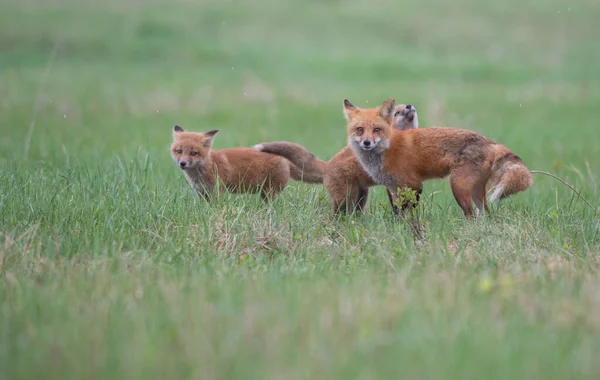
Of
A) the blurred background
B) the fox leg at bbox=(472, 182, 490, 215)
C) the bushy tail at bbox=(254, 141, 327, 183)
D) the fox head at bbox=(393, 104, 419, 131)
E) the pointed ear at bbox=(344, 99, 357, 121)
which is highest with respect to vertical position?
the pointed ear at bbox=(344, 99, 357, 121)

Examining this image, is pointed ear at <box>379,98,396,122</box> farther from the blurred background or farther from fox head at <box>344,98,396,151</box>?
the blurred background

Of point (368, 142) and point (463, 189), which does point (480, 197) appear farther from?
point (368, 142)

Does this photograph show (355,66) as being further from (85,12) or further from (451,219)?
(451,219)

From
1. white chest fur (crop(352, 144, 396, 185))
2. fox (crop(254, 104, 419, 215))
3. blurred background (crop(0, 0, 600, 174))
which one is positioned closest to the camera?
white chest fur (crop(352, 144, 396, 185))

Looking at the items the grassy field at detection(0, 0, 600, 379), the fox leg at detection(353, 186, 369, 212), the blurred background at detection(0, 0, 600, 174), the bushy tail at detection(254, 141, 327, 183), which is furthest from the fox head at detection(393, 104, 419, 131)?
the blurred background at detection(0, 0, 600, 174)

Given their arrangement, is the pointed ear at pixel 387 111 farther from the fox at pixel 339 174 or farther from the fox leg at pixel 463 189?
the fox leg at pixel 463 189

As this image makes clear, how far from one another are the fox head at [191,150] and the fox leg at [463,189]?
113 inches

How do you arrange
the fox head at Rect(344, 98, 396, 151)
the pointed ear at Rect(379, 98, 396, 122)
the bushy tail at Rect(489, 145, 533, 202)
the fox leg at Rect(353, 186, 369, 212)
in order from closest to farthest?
the bushy tail at Rect(489, 145, 533, 202) → the fox head at Rect(344, 98, 396, 151) → the pointed ear at Rect(379, 98, 396, 122) → the fox leg at Rect(353, 186, 369, 212)

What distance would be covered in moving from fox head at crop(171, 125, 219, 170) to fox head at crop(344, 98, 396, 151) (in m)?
1.75

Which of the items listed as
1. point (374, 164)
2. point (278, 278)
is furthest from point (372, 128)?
point (278, 278)

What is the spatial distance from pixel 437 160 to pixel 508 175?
28.2 inches

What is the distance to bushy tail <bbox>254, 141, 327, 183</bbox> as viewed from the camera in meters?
9.27

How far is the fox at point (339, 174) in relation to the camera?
886 cm

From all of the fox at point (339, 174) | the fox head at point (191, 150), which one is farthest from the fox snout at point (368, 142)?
the fox head at point (191, 150)
